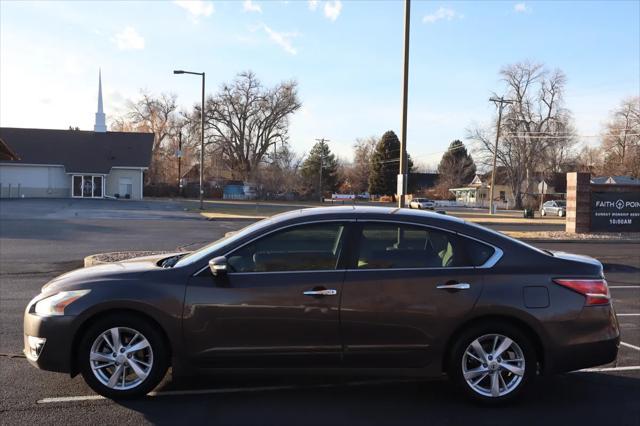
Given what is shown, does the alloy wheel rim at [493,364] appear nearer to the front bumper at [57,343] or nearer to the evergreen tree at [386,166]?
the front bumper at [57,343]

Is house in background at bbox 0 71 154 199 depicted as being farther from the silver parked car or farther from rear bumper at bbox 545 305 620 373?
rear bumper at bbox 545 305 620 373

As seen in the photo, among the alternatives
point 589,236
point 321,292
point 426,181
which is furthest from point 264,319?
point 426,181

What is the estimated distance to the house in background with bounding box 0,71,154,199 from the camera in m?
52.4

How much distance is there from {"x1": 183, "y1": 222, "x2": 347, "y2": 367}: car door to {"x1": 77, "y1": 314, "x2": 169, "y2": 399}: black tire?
0.25 m

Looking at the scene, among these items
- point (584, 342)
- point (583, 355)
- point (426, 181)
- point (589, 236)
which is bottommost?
point (589, 236)

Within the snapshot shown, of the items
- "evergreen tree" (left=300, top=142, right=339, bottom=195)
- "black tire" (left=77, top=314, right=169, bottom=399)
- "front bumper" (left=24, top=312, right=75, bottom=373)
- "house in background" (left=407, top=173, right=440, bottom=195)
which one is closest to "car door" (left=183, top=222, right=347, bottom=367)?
"black tire" (left=77, top=314, right=169, bottom=399)

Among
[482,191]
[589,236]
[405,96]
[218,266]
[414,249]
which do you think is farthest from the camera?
[482,191]

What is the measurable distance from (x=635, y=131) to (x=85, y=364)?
258ft

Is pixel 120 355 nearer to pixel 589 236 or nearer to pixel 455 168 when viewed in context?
pixel 589 236

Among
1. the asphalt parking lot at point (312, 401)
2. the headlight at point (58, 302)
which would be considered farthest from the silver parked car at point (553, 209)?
the headlight at point (58, 302)

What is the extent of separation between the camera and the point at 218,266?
4.25 meters

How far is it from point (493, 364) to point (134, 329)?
291 cm

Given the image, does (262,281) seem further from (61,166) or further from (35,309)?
(61,166)

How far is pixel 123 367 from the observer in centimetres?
437
